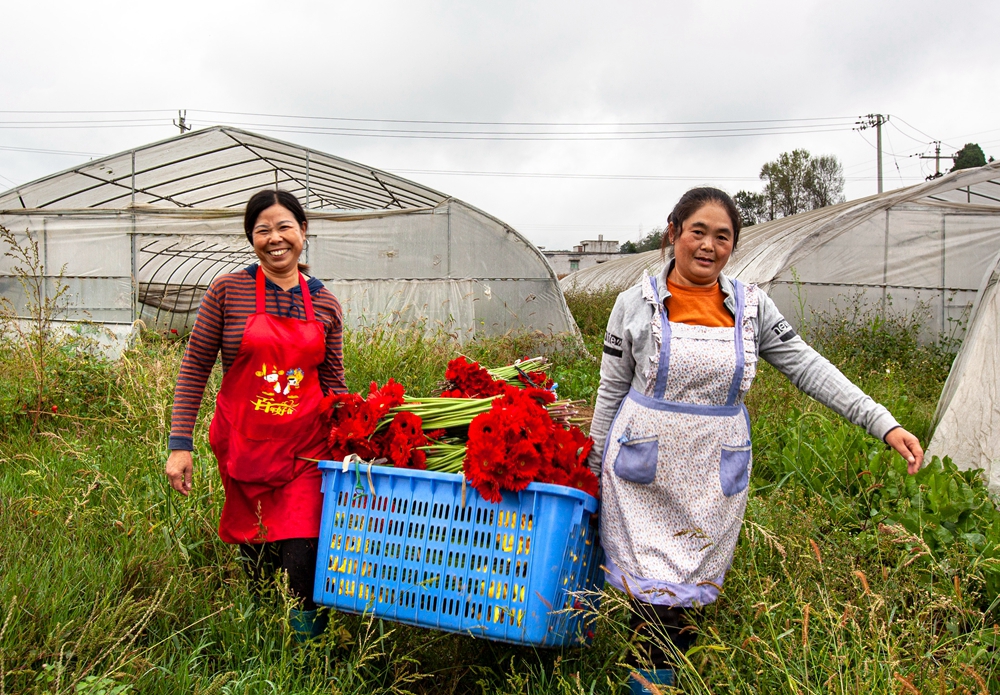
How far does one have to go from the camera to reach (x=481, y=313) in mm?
9703

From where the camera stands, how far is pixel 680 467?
185cm

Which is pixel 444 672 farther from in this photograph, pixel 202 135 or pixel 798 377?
pixel 202 135

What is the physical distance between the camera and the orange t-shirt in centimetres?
193

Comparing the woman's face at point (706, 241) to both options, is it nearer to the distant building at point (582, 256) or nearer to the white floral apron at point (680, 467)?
the white floral apron at point (680, 467)

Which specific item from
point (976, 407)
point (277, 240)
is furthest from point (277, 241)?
point (976, 407)

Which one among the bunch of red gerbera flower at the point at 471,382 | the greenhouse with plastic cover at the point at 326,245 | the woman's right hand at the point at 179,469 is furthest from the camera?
the greenhouse with plastic cover at the point at 326,245

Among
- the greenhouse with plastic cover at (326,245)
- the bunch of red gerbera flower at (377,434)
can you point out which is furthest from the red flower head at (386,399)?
the greenhouse with plastic cover at (326,245)

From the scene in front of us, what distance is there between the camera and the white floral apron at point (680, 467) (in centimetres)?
184

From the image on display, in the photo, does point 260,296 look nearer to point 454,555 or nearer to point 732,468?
point 454,555

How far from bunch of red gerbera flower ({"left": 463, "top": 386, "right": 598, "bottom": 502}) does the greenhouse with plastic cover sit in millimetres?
7026

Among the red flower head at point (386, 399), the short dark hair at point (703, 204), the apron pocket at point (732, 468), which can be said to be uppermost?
the short dark hair at point (703, 204)

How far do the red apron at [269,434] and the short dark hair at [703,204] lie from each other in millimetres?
1172

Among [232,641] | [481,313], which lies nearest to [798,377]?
[232,641]

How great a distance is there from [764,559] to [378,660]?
53.1 inches
